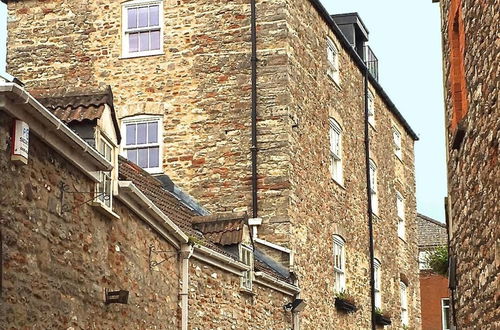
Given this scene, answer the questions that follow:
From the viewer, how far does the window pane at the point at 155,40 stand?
74.8 ft

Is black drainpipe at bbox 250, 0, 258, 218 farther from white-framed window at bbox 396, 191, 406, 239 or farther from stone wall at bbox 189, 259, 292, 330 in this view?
white-framed window at bbox 396, 191, 406, 239

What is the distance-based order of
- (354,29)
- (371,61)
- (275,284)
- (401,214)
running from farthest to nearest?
(401,214)
(371,61)
(354,29)
(275,284)

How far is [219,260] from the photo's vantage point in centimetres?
1608

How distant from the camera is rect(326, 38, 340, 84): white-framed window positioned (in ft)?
81.8

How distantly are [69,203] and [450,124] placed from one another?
566 cm

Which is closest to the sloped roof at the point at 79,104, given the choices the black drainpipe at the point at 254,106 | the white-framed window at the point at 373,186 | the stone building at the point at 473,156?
the stone building at the point at 473,156

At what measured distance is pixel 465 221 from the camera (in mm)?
12242

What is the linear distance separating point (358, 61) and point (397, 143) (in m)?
5.31

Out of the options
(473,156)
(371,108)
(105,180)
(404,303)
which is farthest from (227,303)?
(404,303)

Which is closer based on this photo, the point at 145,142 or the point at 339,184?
the point at 145,142

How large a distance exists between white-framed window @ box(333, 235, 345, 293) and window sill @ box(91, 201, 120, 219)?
42.7ft

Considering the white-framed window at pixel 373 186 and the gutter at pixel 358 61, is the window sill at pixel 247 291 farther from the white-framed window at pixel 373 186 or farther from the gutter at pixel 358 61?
the white-framed window at pixel 373 186

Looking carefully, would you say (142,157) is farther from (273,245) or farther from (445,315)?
(445,315)

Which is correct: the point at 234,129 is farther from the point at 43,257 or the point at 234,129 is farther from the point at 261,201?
the point at 43,257
